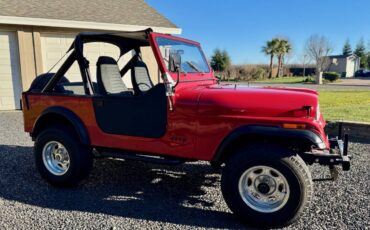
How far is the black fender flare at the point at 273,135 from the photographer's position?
2.90m

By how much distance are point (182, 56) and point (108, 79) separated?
40.3 inches

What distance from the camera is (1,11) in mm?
9555

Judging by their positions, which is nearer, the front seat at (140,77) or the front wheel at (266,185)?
the front wheel at (266,185)

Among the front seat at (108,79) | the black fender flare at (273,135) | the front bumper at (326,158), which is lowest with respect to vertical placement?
the front bumper at (326,158)

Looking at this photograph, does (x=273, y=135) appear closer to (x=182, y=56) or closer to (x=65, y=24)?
(x=182, y=56)

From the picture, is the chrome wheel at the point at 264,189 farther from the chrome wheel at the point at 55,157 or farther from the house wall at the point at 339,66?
the house wall at the point at 339,66

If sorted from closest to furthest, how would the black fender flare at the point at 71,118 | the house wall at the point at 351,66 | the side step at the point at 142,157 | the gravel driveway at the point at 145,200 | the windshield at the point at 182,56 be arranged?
the gravel driveway at the point at 145,200, the side step at the point at 142,157, the windshield at the point at 182,56, the black fender flare at the point at 71,118, the house wall at the point at 351,66

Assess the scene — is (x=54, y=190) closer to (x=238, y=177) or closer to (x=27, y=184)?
(x=27, y=184)

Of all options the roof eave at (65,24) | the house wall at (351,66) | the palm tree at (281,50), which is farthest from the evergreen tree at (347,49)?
the roof eave at (65,24)

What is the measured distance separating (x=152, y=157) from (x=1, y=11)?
28.4ft

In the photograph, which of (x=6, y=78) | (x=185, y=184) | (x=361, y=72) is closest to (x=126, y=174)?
(x=185, y=184)

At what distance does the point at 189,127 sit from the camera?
337 centimetres

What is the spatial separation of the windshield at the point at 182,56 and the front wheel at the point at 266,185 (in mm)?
1292

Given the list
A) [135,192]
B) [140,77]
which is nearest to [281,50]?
[140,77]
